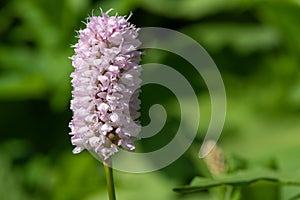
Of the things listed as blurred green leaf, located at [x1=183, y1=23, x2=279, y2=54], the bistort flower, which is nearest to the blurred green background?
blurred green leaf, located at [x1=183, y1=23, x2=279, y2=54]

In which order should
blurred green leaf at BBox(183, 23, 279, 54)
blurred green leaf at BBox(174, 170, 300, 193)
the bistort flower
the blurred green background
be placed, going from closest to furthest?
1. the bistort flower
2. blurred green leaf at BBox(174, 170, 300, 193)
3. the blurred green background
4. blurred green leaf at BBox(183, 23, 279, 54)

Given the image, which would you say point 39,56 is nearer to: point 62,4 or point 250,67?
point 62,4

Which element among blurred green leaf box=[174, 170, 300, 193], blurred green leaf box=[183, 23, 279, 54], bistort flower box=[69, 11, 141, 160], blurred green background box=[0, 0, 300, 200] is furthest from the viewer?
blurred green leaf box=[183, 23, 279, 54]

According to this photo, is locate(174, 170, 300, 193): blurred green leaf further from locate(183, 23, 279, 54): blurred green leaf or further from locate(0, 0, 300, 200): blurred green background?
locate(183, 23, 279, 54): blurred green leaf

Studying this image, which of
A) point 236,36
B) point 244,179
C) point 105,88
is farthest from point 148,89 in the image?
point 105,88

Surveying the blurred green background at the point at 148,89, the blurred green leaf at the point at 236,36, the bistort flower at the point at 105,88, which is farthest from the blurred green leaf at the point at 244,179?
the blurred green leaf at the point at 236,36

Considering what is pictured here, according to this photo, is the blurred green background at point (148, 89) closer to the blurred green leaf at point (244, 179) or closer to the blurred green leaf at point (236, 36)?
the blurred green leaf at point (236, 36)

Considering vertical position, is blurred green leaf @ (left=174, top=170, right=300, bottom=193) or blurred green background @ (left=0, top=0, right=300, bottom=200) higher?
blurred green background @ (left=0, top=0, right=300, bottom=200)
